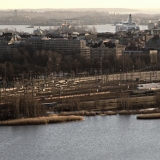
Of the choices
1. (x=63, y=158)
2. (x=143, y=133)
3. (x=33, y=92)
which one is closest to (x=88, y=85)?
(x=33, y=92)

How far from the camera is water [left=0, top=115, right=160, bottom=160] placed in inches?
577

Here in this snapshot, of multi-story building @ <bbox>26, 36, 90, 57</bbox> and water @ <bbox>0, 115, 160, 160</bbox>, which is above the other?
multi-story building @ <bbox>26, 36, 90, 57</bbox>

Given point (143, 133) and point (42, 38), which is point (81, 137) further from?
point (42, 38)

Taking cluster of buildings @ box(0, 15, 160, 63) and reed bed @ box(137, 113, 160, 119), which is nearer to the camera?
reed bed @ box(137, 113, 160, 119)

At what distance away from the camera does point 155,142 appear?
51.1ft

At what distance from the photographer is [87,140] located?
16.0 metres

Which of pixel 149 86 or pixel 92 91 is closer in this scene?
pixel 92 91

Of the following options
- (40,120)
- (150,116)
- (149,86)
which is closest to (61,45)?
(149,86)

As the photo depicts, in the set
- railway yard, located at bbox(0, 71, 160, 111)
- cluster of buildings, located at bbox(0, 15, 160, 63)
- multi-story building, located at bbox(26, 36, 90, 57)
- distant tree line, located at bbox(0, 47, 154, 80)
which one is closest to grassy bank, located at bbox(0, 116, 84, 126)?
railway yard, located at bbox(0, 71, 160, 111)

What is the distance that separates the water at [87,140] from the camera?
48.1 feet

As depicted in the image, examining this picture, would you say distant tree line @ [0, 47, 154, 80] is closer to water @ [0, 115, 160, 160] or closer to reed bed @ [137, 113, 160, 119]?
reed bed @ [137, 113, 160, 119]

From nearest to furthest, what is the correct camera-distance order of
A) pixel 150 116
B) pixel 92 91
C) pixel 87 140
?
pixel 87 140
pixel 150 116
pixel 92 91

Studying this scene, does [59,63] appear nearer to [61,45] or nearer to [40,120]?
[61,45]

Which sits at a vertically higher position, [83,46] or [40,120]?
[83,46]
